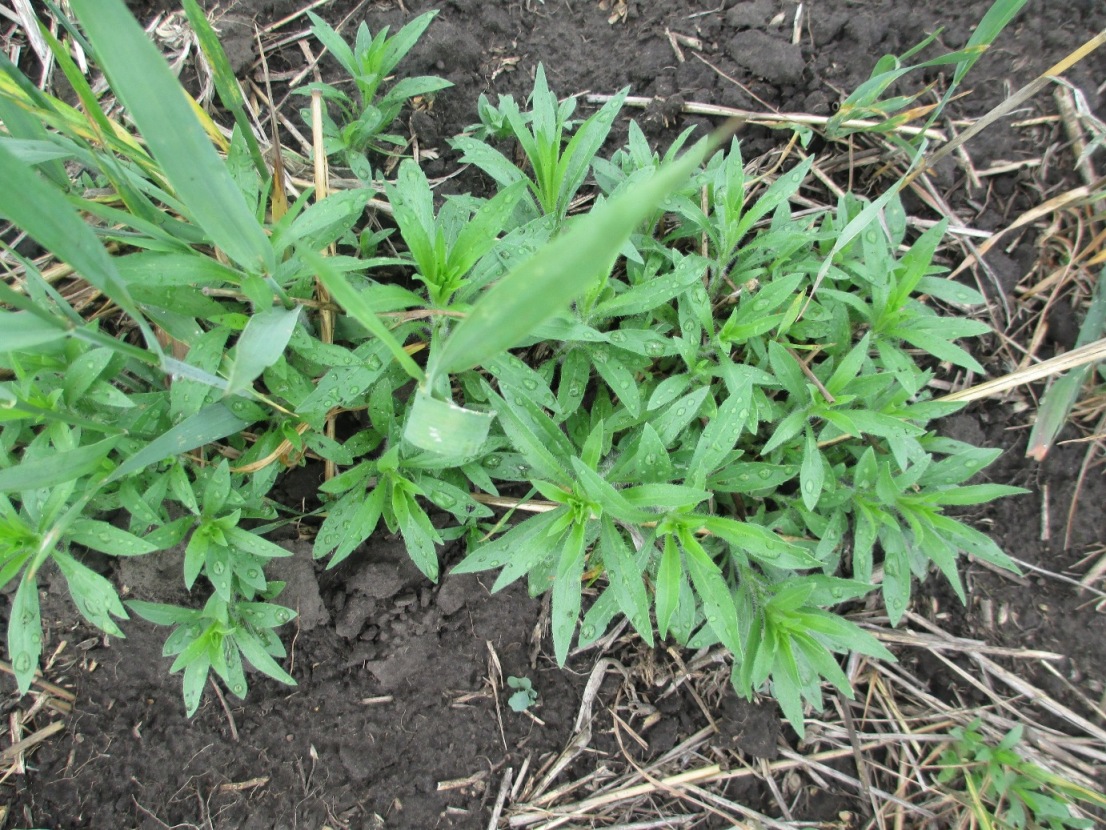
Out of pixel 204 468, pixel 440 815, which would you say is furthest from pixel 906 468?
pixel 204 468

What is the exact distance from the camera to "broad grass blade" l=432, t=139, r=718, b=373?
0.92m

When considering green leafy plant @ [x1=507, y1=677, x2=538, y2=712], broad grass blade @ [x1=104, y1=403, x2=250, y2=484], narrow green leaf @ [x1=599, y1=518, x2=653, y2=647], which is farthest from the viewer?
green leafy plant @ [x1=507, y1=677, x2=538, y2=712]

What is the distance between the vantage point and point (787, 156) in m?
2.82

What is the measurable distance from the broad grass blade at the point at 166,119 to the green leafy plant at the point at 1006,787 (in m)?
3.02

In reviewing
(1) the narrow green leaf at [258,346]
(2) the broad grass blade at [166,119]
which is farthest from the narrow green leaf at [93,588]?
(2) the broad grass blade at [166,119]

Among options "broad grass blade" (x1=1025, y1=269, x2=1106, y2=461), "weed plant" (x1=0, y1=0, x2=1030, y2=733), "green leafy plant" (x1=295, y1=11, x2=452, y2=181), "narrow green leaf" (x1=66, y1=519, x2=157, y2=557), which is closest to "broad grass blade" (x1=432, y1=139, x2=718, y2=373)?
"weed plant" (x1=0, y1=0, x2=1030, y2=733)

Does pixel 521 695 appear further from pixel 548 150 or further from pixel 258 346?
pixel 548 150

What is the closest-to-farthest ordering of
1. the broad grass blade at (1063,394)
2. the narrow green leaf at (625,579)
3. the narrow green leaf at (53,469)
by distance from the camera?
1. the narrow green leaf at (53,469)
2. the narrow green leaf at (625,579)
3. the broad grass blade at (1063,394)

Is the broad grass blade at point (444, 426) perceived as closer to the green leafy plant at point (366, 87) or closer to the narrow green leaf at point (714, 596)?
the narrow green leaf at point (714, 596)

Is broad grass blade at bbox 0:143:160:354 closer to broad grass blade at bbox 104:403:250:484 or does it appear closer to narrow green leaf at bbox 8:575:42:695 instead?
broad grass blade at bbox 104:403:250:484

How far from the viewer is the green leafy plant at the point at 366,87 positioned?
237 cm

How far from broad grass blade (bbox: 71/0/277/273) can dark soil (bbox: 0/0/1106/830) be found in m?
1.10

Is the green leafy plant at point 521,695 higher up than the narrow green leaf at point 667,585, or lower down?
lower down

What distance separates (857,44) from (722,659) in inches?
Answer: 99.6
